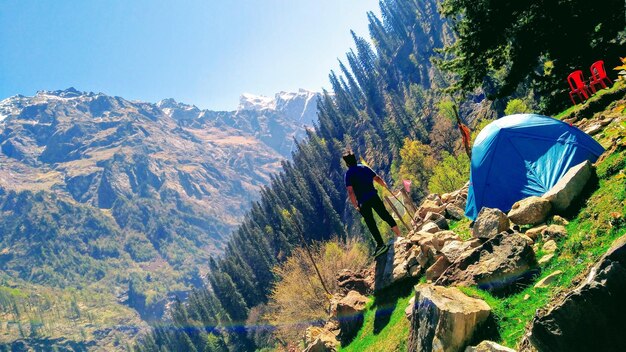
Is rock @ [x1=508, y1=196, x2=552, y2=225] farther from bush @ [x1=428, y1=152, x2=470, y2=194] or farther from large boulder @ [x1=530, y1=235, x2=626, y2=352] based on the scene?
bush @ [x1=428, y1=152, x2=470, y2=194]

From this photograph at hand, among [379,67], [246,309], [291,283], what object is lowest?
A: [246,309]

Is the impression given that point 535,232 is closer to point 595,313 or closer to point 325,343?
point 595,313

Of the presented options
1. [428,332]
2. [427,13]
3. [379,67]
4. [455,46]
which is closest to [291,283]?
[455,46]

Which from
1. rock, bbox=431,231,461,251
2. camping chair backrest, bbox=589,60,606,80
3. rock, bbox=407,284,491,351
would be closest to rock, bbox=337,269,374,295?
rock, bbox=431,231,461,251

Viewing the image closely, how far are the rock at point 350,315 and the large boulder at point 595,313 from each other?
7961 millimetres

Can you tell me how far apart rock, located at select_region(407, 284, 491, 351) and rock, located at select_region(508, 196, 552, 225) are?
2.83 metres

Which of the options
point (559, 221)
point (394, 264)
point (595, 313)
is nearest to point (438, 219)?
point (394, 264)

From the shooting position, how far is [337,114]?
539ft

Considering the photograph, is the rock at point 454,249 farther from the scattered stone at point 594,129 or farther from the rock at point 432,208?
the scattered stone at point 594,129

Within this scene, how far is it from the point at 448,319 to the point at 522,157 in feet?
21.7

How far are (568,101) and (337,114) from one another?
148 m

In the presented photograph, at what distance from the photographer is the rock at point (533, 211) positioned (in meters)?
8.10

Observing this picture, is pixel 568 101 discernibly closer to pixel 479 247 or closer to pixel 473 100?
pixel 479 247

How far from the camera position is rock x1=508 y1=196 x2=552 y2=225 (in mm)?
8102
